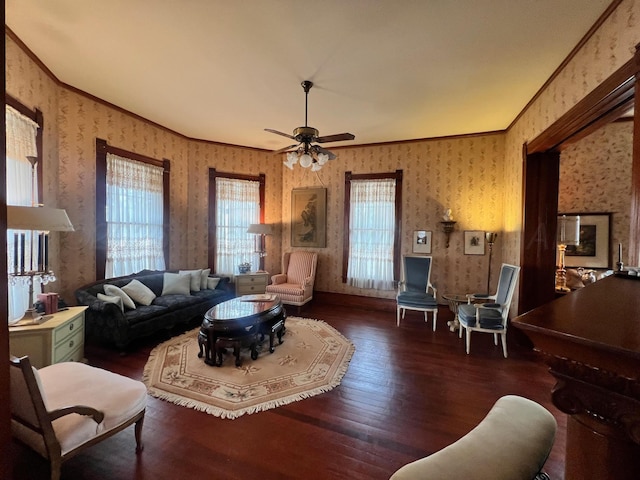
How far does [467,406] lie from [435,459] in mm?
1957

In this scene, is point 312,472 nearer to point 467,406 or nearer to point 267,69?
point 467,406

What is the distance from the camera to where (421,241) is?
5250 mm

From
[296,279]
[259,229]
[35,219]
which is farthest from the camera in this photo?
[296,279]

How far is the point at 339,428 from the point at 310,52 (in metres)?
3.30

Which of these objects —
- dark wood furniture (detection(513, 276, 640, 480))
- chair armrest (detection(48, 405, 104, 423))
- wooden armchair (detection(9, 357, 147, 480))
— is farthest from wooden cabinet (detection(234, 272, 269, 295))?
dark wood furniture (detection(513, 276, 640, 480))

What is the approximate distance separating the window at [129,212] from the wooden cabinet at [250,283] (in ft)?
4.35

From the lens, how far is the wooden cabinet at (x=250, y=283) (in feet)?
17.4

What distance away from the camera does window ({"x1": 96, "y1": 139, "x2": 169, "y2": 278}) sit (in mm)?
3986

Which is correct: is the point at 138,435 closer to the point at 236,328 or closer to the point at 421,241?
the point at 236,328

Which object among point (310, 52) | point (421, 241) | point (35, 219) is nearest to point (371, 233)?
point (421, 241)

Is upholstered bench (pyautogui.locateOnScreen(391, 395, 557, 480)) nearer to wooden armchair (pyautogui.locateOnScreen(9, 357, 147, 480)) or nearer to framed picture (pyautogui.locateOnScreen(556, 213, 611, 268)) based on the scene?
wooden armchair (pyautogui.locateOnScreen(9, 357, 147, 480))

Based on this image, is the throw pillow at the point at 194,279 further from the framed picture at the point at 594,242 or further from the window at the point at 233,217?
the framed picture at the point at 594,242

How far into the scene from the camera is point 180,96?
12.1 feet

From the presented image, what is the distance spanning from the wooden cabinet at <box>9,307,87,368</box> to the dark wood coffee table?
1197 mm
